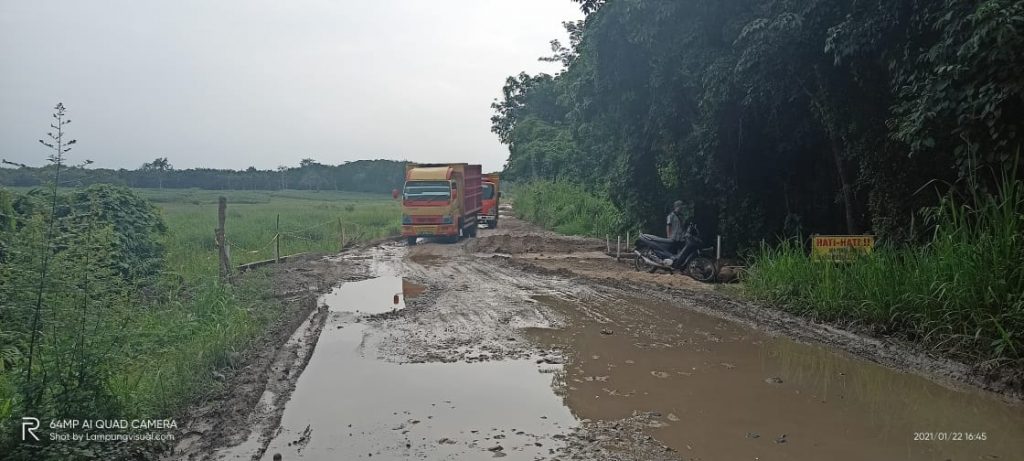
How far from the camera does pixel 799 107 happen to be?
11.5 metres

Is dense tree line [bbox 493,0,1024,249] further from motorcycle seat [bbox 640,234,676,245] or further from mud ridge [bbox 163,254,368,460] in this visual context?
mud ridge [bbox 163,254,368,460]

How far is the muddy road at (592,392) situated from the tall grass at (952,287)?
358 millimetres

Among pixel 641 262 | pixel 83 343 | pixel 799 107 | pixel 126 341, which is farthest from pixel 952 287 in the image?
pixel 641 262

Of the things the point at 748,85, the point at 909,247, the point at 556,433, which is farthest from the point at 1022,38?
the point at 556,433

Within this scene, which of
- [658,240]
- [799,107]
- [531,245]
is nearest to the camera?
[799,107]

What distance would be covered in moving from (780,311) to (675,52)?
5.96 metres

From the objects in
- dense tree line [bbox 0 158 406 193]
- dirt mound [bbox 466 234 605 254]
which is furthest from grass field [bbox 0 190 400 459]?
dense tree line [bbox 0 158 406 193]

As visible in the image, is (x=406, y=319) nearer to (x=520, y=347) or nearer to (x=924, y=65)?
(x=520, y=347)

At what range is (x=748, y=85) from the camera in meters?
10.4

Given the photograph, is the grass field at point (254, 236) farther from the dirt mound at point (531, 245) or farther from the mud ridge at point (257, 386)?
the dirt mound at point (531, 245)

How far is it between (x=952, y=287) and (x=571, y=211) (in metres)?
19.3

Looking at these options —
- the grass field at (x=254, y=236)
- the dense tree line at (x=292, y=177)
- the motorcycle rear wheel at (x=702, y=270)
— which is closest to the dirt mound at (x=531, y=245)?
the grass field at (x=254, y=236)

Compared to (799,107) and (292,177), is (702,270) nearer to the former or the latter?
(799,107)

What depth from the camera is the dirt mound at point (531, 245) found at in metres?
18.0
